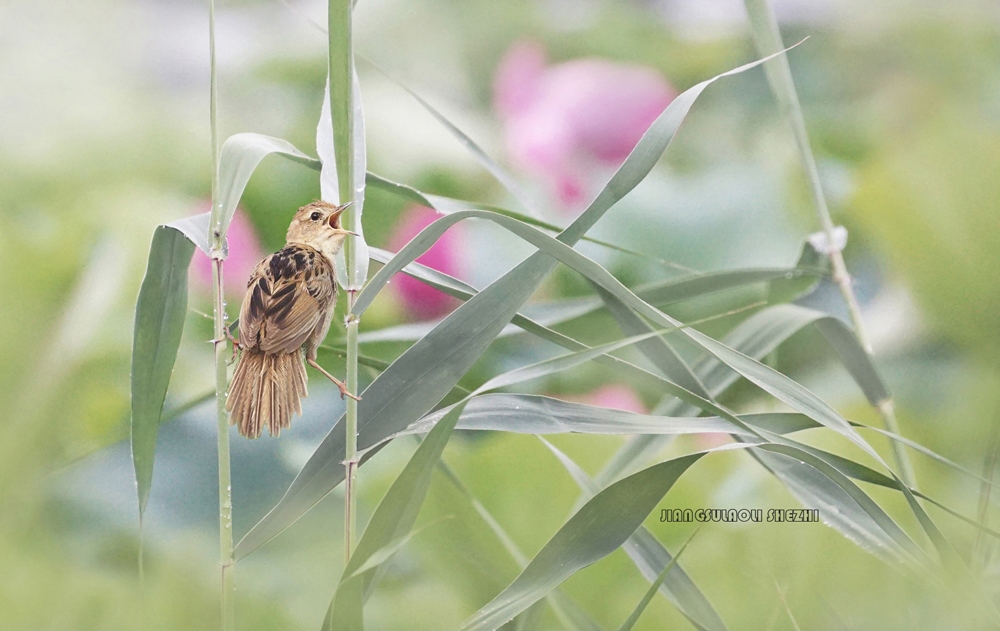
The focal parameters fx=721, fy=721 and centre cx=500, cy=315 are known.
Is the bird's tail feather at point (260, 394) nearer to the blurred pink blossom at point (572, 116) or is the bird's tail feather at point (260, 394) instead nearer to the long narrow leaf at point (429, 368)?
the long narrow leaf at point (429, 368)

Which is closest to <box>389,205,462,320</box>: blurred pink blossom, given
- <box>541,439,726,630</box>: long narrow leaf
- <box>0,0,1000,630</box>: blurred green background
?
<box>0,0,1000,630</box>: blurred green background

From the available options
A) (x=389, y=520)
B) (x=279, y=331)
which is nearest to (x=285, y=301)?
(x=279, y=331)

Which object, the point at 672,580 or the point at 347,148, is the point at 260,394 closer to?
the point at 347,148

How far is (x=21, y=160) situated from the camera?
723mm

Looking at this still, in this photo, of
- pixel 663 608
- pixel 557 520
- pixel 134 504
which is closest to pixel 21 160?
pixel 134 504

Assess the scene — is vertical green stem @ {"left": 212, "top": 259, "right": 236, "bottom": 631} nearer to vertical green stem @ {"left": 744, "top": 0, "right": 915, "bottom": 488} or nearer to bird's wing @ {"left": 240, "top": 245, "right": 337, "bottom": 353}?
bird's wing @ {"left": 240, "top": 245, "right": 337, "bottom": 353}

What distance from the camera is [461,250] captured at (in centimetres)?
73

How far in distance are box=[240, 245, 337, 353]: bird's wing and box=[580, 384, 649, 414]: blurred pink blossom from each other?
13.8 inches

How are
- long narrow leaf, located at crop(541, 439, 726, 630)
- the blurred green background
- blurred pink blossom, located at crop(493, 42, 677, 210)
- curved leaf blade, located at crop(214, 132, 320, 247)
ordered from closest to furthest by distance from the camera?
curved leaf blade, located at crop(214, 132, 320, 247)
long narrow leaf, located at crop(541, 439, 726, 630)
the blurred green background
blurred pink blossom, located at crop(493, 42, 677, 210)

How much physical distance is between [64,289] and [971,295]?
0.89 metres

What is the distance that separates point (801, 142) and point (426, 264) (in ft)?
1.16

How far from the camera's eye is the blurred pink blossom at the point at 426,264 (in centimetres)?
71

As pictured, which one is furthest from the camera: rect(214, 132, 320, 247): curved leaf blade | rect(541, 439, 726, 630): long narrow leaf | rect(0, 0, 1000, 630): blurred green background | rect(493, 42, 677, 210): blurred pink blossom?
rect(493, 42, 677, 210): blurred pink blossom

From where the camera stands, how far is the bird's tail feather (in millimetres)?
405
